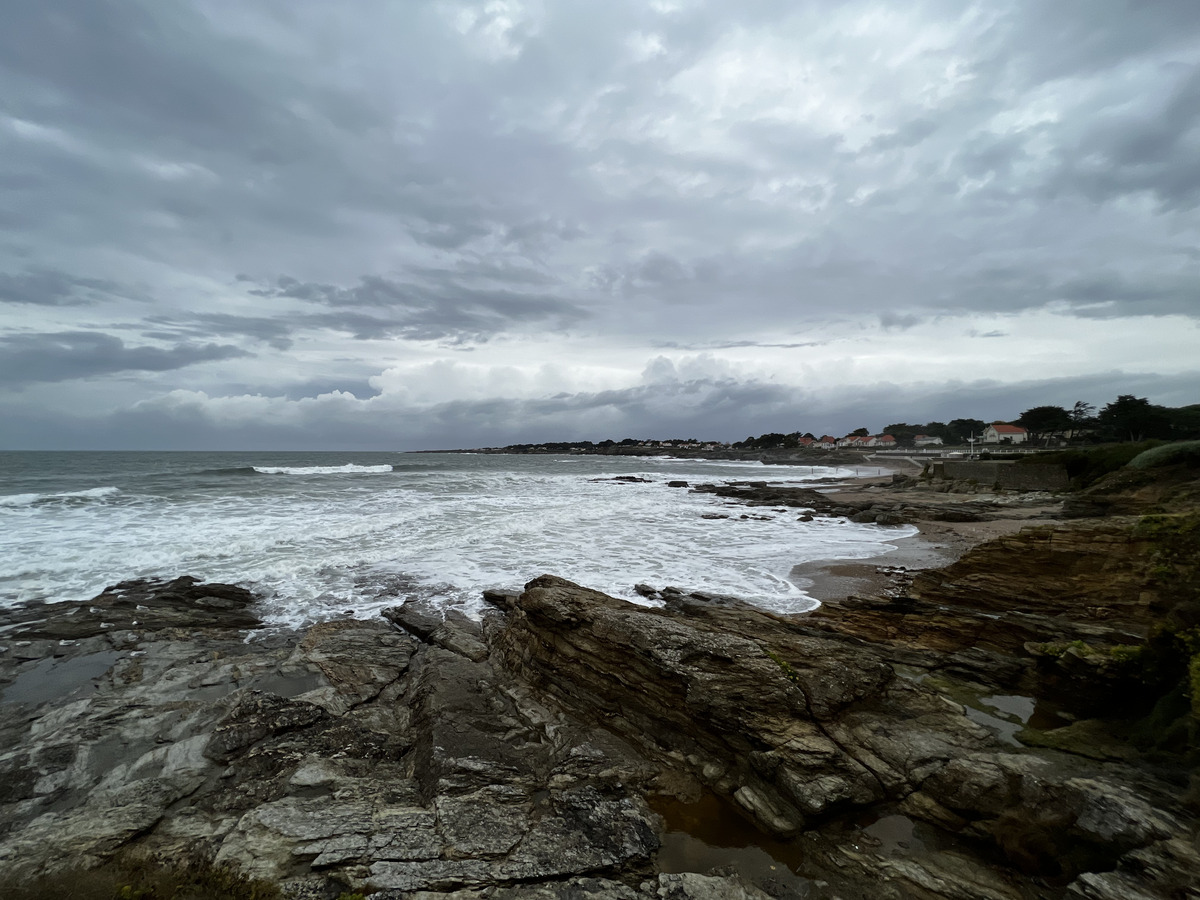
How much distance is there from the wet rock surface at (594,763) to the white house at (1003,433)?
357 feet

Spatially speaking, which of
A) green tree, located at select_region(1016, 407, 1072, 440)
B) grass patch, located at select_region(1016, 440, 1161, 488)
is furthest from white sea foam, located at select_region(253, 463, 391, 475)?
green tree, located at select_region(1016, 407, 1072, 440)

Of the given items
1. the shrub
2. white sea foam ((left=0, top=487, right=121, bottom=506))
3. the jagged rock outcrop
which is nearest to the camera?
the jagged rock outcrop

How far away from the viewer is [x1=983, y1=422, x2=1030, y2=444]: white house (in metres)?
93.5

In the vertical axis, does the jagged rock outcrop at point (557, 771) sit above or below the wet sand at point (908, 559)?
above

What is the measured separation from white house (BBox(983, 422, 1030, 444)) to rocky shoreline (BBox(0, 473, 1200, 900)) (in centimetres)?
10874

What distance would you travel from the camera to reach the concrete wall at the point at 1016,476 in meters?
29.9

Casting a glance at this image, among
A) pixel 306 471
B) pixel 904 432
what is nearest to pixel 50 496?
pixel 306 471

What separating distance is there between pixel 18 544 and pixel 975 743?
23084 millimetres

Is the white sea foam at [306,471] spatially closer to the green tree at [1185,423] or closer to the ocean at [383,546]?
the ocean at [383,546]

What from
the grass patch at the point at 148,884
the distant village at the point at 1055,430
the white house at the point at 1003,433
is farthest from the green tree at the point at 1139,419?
the grass patch at the point at 148,884

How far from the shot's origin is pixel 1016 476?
31781mm

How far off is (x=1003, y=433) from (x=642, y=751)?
391 feet

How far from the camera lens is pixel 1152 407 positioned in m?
52.3

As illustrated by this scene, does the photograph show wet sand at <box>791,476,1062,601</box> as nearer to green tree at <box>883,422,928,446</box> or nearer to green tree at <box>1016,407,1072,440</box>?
green tree at <box>1016,407,1072,440</box>
